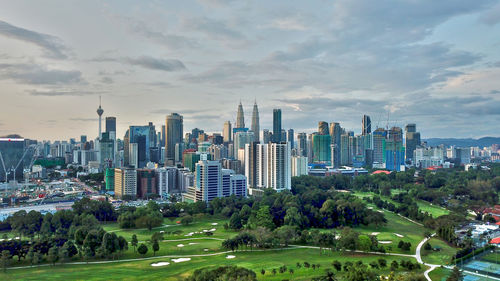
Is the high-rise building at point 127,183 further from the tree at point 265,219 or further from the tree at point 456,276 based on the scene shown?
the tree at point 456,276

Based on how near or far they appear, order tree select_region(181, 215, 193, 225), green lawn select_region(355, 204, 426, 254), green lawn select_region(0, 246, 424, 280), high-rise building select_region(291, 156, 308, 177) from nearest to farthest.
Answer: green lawn select_region(0, 246, 424, 280)
green lawn select_region(355, 204, 426, 254)
tree select_region(181, 215, 193, 225)
high-rise building select_region(291, 156, 308, 177)

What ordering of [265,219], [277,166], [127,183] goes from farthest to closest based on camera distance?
[277,166] → [127,183] → [265,219]

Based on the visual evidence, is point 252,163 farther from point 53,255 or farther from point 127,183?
point 53,255

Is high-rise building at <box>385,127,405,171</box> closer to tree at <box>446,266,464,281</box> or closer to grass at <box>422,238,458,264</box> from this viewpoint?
grass at <box>422,238,458,264</box>

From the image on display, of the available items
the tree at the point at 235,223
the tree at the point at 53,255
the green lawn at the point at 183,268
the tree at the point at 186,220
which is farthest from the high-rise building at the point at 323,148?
the tree at the point at 53,255

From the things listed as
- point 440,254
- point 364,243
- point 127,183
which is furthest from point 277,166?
point 440,254

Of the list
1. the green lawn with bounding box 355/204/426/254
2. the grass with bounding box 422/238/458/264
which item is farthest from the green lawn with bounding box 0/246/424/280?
the green lawn with bounding box 355/204/426/254

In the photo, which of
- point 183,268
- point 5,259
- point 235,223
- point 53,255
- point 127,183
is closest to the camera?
point 5,259
